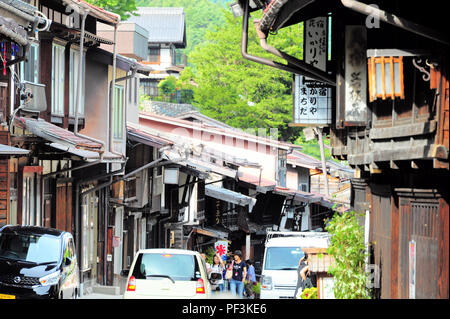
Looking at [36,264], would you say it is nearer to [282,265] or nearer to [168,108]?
[282,265]

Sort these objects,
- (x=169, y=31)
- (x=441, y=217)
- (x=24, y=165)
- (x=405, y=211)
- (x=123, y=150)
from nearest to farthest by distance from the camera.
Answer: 1. (x=441, y=217)
2. (x=405, y=211)
3. (x=24, y=165)
4. (x=123, y=150)
5. (x=169, y=31)

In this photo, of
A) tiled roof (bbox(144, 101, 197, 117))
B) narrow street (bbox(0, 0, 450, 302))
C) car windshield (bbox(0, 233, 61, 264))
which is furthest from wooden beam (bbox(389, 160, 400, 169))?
tiled roof (bbox(144, 101, 197, 117))

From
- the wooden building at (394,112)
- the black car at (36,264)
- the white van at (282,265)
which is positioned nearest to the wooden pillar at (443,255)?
the wooden building at (394,112)

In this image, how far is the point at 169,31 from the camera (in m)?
83.4

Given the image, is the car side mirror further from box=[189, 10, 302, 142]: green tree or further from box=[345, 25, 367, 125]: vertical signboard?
box=[189, 10, 302, 142]: green tree

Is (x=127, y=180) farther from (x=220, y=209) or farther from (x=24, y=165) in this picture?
(x=220, y=209)

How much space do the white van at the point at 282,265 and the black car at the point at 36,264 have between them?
752cm

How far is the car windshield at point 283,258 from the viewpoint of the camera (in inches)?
998

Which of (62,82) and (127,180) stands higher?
(62,82)

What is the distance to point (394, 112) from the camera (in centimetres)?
1398

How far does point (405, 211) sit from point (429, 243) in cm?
149

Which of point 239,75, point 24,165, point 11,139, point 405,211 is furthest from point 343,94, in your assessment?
point 239,75

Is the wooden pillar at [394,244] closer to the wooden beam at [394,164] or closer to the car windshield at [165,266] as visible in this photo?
the wooden beam at [394,164]

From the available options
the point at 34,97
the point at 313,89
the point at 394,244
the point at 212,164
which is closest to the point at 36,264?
the point at 34,97
